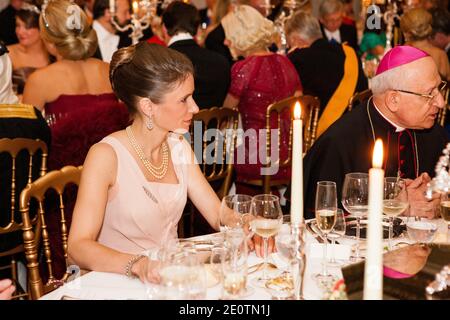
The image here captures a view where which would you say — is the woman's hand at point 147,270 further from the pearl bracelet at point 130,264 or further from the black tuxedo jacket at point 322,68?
the black tuxedo jacket at point 322,68

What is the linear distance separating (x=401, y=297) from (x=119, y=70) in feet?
4.39

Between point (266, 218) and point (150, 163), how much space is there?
2.46 ft

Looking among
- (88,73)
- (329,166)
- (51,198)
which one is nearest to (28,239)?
(51,198)

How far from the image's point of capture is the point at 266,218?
1878 mm

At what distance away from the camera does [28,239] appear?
83.3 inches

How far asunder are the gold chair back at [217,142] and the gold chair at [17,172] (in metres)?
0.89

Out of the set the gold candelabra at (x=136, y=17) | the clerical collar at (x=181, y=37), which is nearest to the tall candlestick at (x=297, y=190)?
the clerical collar at (x=181, y=37)

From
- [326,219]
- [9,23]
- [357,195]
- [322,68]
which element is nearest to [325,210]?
[326,219]

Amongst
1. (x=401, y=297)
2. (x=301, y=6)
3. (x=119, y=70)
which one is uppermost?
(x=301, y=6)

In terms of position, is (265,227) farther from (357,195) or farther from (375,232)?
(375,232)

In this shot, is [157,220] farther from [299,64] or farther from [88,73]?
[299,64]

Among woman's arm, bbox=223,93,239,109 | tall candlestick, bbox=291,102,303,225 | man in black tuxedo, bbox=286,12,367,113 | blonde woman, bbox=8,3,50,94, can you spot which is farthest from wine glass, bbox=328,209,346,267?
blonde woman, bbox=8,3,50,94

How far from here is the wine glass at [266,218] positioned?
1.86 meters

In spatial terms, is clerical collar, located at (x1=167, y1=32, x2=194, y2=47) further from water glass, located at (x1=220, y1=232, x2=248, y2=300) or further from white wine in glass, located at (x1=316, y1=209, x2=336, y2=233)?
water glass, located at (x1=220, y1=232, x2=248, y2=300)
